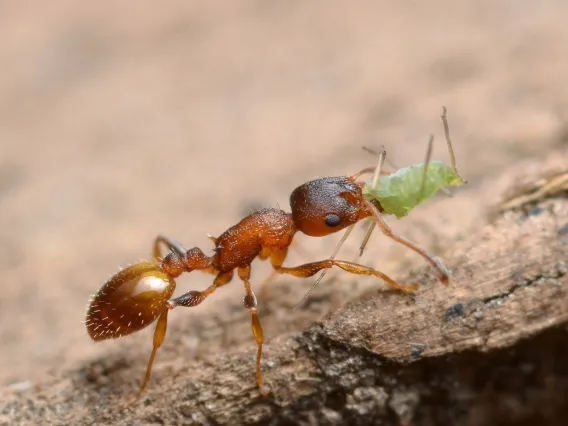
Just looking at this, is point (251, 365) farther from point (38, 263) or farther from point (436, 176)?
point (38, 263)

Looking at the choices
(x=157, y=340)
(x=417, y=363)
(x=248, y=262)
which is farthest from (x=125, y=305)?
(x=417, y=363)

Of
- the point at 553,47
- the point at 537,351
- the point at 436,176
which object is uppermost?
the point at 553,47

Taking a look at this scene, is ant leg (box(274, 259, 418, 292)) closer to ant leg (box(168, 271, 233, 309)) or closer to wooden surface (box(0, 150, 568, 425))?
wooden surface (box(0, 150, 568, 425))

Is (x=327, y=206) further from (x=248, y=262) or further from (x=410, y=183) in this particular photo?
(x=248, y=262)

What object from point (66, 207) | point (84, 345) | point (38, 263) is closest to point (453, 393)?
point (84, 345)

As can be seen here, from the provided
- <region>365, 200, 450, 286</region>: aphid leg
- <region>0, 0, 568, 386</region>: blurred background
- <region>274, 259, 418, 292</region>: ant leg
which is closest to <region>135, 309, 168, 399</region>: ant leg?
<region>0, 0, 568, 386</region>: blurred background
